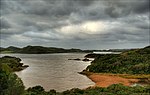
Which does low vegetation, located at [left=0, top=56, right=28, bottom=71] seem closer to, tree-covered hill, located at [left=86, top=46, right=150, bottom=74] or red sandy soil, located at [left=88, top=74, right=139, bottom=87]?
tree-covered hill, located at [left=86, top=46, right=150, bottom=74]

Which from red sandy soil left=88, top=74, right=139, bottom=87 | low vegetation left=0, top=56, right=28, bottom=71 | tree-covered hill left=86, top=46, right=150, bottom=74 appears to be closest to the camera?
red sandy soil left=88, top=74, right=139, bottom=87

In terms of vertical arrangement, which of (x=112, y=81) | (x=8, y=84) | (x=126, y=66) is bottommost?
(x=112, y=81)

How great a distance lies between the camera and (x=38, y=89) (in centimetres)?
4866

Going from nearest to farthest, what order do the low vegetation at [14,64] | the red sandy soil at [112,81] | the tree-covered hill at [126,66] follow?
the red sandy soil at [112,81] → the tree-covered hill at [126,66] → the low vegetation at [14,64]

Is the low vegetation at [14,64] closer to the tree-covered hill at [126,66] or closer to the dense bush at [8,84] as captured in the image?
the tree-covered hill at [126,66]

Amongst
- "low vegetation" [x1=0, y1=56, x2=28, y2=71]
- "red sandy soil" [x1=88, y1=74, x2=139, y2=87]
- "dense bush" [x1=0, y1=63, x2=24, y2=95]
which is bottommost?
"red sandy soil" [x1=88, y1=74, x2=139, y2=87]

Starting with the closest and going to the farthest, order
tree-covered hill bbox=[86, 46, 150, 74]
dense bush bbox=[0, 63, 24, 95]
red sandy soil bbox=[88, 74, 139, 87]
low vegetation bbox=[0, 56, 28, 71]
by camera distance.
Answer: dense bush bbox=[0, 63, 24, 95] → red sandy soil bbox=[88, 74, 139, 87] → tree-covered hill bbox=[86, 46, 150, 74] → low vegetation bbox=[0, 56, 28, 71]

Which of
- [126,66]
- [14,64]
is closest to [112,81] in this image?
[126,66]

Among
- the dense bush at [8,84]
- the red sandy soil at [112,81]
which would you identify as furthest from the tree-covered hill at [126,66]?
the dense bush at [8,84]

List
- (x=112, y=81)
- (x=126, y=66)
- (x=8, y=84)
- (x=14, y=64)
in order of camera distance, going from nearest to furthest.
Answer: (x=8, y=84), (x=112, y=81), (x=126, y=66), (x=14, y=64)

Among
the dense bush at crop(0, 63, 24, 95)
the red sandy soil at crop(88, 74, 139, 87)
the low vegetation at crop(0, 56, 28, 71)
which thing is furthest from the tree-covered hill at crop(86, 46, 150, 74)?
the dense bush at crop(0, 63, 24, 95)

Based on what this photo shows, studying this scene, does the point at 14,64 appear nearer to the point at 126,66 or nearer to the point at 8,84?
the point at 126,66

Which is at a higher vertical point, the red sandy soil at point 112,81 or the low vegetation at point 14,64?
the low vegetation at point 14,64

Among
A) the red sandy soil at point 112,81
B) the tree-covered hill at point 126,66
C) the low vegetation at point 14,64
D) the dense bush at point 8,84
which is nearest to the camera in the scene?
the dense bush at point 8,84
